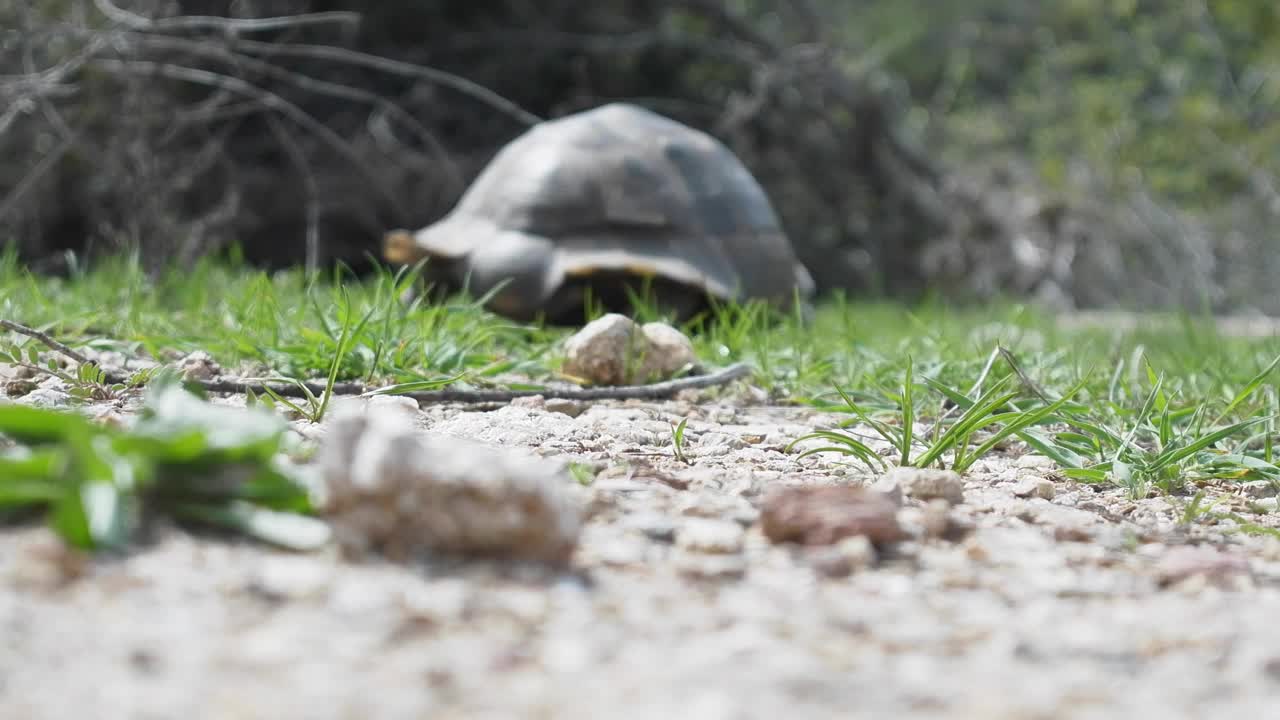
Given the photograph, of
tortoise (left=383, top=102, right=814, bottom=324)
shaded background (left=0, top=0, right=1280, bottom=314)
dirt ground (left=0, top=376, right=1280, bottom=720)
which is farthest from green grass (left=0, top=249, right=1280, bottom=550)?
shaded background (left=0, top=0, right=1280, bottom=314)

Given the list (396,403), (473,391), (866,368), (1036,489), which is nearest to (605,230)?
(866,368)

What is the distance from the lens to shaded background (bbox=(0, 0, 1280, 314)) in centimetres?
452

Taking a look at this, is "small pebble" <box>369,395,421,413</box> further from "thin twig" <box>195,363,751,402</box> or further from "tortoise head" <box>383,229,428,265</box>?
"tortoise head" <box>383,229,428,265</box>

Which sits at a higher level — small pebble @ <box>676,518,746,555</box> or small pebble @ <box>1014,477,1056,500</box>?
small pebble @ <box>676,518,746,555</box>

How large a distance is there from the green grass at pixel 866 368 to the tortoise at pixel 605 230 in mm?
244

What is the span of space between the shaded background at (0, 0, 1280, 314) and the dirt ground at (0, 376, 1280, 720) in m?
2.72

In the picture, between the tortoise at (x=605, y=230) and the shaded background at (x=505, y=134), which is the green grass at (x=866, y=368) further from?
the shaded background at (x=505, y=134)

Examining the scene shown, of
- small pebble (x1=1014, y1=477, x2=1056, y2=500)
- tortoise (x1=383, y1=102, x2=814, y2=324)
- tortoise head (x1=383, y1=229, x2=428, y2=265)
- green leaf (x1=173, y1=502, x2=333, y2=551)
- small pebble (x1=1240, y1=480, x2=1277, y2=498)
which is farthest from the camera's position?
tortoise head (x1=383, y1=229, x2=428, y2=265)

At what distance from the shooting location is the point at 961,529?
1.42 meters

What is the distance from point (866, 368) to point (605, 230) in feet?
4.19

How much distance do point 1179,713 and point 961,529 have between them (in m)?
0.55

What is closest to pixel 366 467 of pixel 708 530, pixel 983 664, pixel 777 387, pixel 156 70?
pixel 708 530

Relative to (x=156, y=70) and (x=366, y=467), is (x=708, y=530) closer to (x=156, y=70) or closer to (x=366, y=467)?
(x=366, y=467)

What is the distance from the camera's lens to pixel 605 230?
12.3 feet
